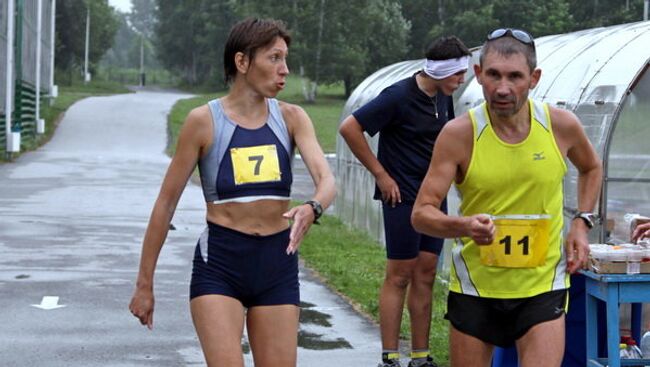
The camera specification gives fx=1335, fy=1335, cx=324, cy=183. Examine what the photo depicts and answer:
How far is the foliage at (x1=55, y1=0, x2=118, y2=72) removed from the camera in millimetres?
85812

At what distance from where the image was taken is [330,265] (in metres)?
13.8

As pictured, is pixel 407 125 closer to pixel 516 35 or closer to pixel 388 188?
pixel 388 188

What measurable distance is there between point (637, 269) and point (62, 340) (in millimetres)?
4570

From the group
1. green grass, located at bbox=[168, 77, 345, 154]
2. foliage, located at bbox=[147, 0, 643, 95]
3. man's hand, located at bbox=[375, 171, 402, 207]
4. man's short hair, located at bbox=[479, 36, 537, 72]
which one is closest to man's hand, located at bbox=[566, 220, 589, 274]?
man's short hair, located at bbox=[479, 36, 537, 72]

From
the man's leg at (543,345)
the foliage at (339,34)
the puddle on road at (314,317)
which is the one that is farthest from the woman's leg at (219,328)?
the foliage at (339,34)

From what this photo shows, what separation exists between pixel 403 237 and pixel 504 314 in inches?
108

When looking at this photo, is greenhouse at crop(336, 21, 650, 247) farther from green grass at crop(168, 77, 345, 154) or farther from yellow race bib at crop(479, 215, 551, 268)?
green grass at crop(168, 77, 345, 154)

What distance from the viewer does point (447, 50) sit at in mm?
7535

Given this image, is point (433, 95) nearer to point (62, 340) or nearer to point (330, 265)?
point (62, 340)

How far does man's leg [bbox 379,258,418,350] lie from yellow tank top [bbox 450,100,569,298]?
277 centimetres

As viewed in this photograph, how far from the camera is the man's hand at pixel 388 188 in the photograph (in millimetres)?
7582

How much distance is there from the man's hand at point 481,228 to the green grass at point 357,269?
13.0 ft

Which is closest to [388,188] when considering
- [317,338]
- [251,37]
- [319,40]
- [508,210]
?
[317,338]

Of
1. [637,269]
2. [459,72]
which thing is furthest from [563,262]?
[459,72]
